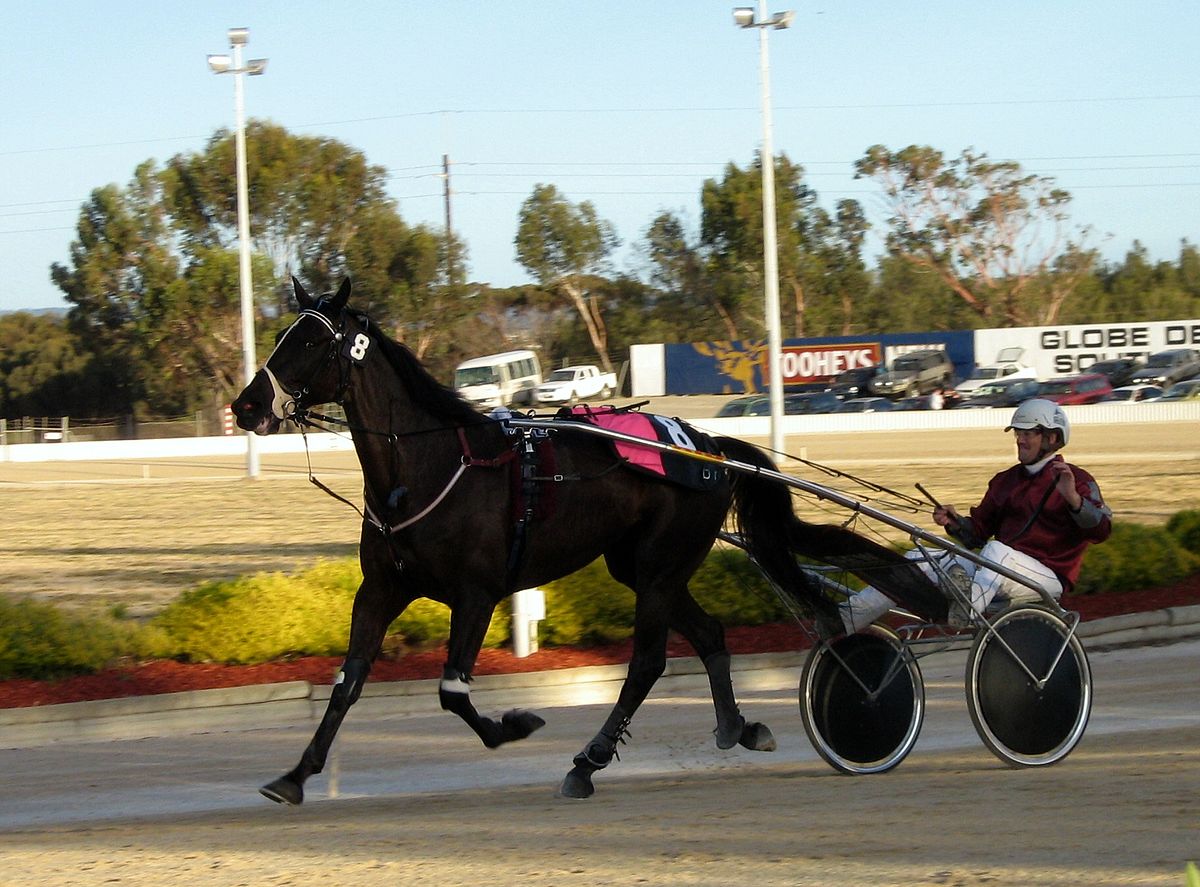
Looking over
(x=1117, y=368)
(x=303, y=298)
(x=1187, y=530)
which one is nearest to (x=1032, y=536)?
(x=303, y=298)

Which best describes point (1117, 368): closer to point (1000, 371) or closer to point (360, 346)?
point (1000, 371)

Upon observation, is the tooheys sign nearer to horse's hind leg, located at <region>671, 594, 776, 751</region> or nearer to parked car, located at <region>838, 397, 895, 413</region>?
parked car, located at <region>838, 397, 895, 413</region>

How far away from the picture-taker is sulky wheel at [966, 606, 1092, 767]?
18.2 ft

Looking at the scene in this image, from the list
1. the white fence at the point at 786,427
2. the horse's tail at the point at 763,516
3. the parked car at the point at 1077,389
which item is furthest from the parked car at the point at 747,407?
the horse's tail at the point at 763,516

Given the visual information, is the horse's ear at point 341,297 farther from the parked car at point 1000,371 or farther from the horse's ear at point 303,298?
the parked car at point 1000,371

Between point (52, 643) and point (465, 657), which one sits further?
point (52, 643)

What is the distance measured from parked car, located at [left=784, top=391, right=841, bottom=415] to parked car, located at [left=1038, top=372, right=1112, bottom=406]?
5.63 metres

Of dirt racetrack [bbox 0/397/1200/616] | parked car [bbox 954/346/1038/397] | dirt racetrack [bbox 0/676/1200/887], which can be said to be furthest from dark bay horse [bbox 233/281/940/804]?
parked car [bbox 954/346/1038/397]

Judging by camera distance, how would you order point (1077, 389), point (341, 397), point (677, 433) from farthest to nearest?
1. point (1077, 389)
2. point (677, 433)
3. point (341, 397)

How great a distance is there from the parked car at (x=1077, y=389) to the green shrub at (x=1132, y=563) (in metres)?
28.8

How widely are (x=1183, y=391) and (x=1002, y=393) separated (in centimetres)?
467

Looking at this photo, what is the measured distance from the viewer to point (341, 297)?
5223 millimetres

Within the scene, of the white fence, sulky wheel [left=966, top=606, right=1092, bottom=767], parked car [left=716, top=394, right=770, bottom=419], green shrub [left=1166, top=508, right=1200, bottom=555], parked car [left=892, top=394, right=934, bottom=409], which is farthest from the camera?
parked car [left=892, top=394, right=934, bottom=409]

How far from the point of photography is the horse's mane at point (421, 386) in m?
5.45
